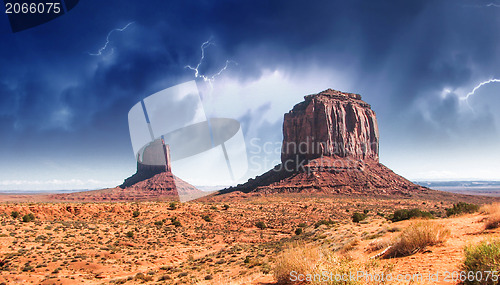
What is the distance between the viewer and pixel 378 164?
91.7 metres

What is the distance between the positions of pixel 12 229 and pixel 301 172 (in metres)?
71.8

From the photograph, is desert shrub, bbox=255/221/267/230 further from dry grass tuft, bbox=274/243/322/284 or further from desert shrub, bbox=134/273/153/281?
dry grass tuft, bbox=274/243/322/284

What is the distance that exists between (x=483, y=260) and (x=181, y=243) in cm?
2466

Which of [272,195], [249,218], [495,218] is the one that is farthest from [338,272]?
[272,195]

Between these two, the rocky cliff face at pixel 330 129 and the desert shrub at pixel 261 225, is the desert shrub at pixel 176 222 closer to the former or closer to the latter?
the desert shrub at pixel 261 225

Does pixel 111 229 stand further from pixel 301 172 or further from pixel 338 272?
pixel 301 172

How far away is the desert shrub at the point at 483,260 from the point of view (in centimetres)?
408

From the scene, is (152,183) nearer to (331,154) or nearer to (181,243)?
(331,154)

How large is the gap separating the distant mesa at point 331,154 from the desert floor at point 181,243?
37130 mm

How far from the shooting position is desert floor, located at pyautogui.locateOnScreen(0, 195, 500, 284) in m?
9.31

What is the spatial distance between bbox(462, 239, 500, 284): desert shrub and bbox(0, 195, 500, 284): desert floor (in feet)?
3.49

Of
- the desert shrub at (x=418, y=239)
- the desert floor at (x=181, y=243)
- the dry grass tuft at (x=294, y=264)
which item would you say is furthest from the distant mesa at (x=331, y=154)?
the dry grass tuft at (x=294, y=264)

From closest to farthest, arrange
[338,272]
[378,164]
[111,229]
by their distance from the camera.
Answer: [338,272] → [111,229] → [378,164]

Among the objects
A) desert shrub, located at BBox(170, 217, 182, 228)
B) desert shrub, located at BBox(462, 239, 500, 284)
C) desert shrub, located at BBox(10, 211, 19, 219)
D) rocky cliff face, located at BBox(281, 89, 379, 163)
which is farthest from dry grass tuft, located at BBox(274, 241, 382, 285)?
rocky cliff face, located at BBox(281, 89, 379, 163)
